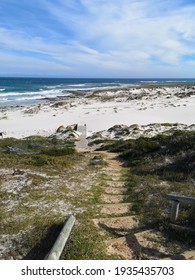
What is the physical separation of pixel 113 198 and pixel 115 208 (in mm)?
870

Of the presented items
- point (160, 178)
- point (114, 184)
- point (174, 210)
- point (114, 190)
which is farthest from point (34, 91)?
point (174, 210)

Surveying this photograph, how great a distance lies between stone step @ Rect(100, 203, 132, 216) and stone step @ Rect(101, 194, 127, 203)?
394 millimetres

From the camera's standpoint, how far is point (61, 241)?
23.1 ft

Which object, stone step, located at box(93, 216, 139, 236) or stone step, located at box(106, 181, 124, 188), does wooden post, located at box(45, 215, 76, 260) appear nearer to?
stone step, located at box(93, 216, 139, 236)

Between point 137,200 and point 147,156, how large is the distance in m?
5.70

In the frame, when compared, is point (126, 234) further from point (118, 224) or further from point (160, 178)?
point (160, 178)

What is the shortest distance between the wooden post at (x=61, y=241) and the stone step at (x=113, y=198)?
2163 mm

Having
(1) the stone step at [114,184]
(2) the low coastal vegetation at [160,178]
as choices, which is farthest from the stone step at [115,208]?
(1) the stone step at [114,184]

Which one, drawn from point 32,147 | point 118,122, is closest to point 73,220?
point 32,147

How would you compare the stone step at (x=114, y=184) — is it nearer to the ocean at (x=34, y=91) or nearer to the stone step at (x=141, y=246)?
the stone step at (x=141, y=246)

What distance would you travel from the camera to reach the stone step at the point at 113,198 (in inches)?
400
